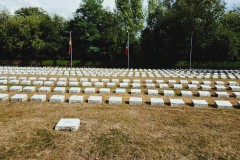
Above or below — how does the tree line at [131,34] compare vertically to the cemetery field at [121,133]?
above

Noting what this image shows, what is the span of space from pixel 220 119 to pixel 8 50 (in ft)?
119

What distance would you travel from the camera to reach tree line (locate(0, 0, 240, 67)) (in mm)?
29156

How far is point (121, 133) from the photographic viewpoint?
255 inches

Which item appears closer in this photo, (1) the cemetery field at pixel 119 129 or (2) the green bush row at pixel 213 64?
(1) the cemetery field at pixel 119 129

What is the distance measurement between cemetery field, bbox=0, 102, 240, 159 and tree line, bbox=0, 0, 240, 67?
2243cm

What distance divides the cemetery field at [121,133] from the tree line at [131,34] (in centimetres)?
2243

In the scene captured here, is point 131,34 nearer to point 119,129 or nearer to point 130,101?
point 130,101

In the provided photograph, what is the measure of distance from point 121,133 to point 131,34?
3254 centimetres

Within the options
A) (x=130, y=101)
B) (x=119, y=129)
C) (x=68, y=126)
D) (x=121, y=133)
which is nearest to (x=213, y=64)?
(x=130, y=101)

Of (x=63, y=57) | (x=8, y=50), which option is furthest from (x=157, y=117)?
(x=8, y=50)

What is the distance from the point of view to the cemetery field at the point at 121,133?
5.33 meters

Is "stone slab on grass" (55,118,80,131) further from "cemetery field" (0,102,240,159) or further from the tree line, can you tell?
the tree line

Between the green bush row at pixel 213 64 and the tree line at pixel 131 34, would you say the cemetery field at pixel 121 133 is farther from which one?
the green bush row at pixel 213 64

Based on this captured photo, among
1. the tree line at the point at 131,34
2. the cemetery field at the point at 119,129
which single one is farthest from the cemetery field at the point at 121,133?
the tree line at the point at 131,34
